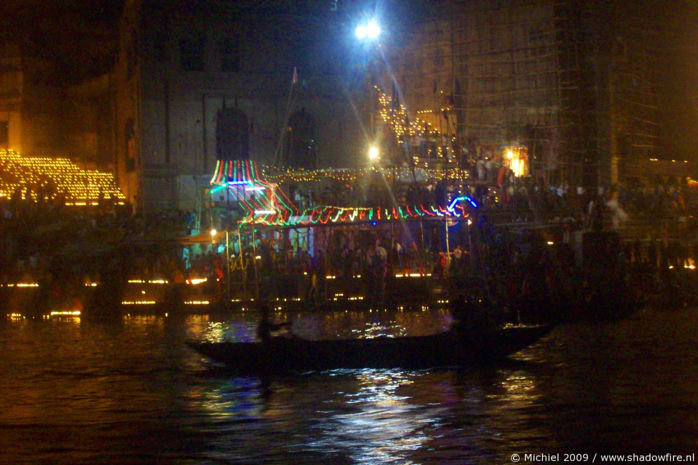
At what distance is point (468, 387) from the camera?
1683 cm

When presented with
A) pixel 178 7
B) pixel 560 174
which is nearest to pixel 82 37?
pixel 178 7

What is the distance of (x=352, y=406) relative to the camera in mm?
15547

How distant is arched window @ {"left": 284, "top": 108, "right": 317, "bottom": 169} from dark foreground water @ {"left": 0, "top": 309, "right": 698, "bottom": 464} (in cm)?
2034

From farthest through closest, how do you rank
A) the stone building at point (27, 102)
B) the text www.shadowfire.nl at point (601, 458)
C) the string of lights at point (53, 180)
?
1. the stone building at point (27, 102)
2. the string of lights at point (53, 180)
3. the text www.shadowfire.nl at point (601, 458)

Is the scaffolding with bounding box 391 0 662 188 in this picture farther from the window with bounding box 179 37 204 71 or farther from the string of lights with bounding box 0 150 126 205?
the string of lights with bounding box 0 150 126 205

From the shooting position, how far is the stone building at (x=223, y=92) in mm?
40656

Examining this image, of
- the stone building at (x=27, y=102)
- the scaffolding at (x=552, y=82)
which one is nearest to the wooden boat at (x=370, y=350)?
the scaffolding at (x=552, y=82)

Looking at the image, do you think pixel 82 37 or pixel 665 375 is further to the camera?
pixel 82 37

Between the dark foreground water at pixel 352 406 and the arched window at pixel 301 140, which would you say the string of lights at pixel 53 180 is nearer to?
the arched window at pixel 301 140

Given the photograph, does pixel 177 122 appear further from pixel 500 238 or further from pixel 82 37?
pixel 500 238

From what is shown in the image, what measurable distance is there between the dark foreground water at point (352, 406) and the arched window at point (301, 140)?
20.3 metres

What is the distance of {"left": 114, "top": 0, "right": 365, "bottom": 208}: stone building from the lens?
4066 centimetres

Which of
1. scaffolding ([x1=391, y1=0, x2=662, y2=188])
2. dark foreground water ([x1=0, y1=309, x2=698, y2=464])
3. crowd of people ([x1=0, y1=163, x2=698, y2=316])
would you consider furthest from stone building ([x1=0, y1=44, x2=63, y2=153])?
dark foreground water ([x1=0, y1=309, x2=698, y2=464])

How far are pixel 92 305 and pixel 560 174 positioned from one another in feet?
56.5
